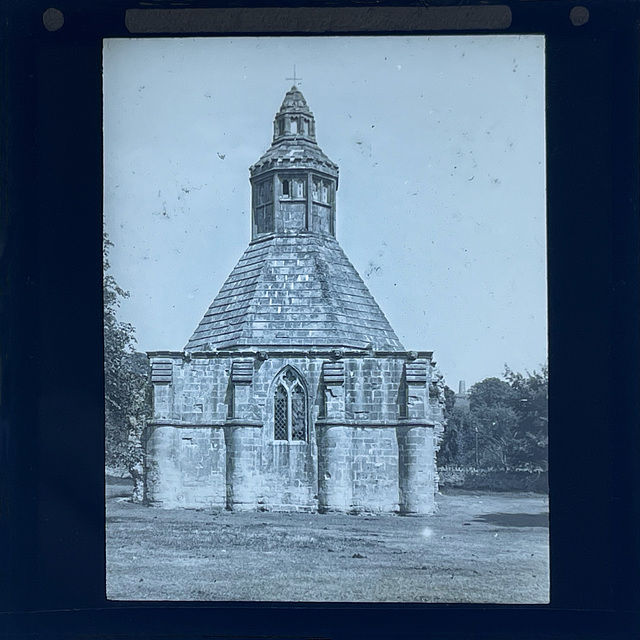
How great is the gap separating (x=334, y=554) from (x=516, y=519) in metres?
2.23

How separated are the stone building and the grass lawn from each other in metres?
0.69

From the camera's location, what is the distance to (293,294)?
44.7 ft

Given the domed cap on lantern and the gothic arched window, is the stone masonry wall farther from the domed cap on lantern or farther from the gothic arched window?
the domed cap on lantern

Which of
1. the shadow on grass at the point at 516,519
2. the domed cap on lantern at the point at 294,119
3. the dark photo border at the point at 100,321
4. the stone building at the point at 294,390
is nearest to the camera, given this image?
the dark photo border at the point at 100,321

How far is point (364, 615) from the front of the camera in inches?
246

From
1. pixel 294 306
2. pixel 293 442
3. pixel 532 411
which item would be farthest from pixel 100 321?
pixel 294 306

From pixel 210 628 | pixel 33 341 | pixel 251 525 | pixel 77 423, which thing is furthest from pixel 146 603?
pixel 251 525

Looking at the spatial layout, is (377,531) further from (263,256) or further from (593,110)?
(593,110)

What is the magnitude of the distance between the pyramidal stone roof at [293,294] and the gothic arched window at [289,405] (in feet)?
1.89

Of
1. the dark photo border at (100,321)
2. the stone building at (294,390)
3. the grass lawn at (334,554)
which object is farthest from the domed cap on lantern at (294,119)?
the grass lawn at (334,554)

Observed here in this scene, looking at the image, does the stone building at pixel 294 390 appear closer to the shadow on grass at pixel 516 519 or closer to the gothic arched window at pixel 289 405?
the gothic arched window at pixel 289 405

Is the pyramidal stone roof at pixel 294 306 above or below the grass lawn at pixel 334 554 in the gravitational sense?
above

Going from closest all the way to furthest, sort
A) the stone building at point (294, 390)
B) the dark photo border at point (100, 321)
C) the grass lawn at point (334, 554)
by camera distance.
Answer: the dark photo border at point (100, 321) < the grass lawn at point (334, 554) < the stone building at point (294, 390)

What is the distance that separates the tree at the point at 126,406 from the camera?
10367 millimetres
